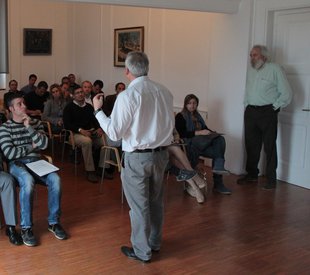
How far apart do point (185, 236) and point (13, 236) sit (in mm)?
1481

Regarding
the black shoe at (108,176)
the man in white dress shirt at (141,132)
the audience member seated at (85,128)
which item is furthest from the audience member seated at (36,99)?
the man in white dress shirt at (141,132)

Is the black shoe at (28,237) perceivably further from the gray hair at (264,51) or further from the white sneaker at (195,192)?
the gray hair at (264,51)

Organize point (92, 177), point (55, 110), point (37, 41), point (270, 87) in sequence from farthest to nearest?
1. point (37, 41)
2. point (55, 110)
3. point (92, 177)
4. point (270, 87)

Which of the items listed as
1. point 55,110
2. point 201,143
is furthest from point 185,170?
point 55,110

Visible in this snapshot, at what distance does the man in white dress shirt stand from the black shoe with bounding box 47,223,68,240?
814 millimetres

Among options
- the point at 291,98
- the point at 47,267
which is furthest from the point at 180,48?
the point at 47,267

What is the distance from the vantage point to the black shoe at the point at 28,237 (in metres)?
3.85

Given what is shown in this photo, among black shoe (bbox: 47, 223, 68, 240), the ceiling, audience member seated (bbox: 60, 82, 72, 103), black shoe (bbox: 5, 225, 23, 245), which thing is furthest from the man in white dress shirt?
audience member seated (bbox: 60, 82, 72, 103)

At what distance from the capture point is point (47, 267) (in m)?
3.46

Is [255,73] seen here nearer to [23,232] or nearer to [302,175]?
[302,175]

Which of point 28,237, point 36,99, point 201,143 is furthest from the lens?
point 36,99

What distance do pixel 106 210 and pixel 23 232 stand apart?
3.52 feet

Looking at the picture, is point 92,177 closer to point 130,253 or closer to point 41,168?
point 41,168

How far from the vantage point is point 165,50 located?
25.6 ft
